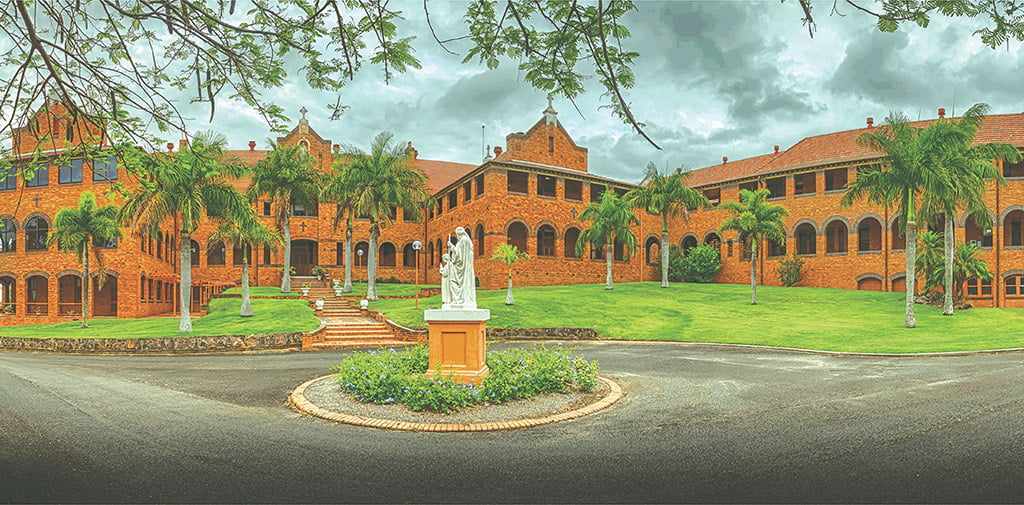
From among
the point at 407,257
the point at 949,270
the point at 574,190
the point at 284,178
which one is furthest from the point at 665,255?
the point at 284,178

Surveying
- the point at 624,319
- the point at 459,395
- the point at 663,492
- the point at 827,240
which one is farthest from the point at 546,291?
the point at 663,492

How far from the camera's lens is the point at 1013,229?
3238 cm

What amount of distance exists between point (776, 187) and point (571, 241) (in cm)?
A: 1381

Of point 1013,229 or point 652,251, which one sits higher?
point 1013,229

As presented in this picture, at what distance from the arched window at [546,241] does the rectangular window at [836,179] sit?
1686cm

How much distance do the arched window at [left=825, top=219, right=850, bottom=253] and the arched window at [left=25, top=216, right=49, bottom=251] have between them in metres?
44.4

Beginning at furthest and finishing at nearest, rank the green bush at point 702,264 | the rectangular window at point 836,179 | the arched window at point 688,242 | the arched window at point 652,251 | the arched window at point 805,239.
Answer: the arched window at point 688,242, the arched window at point 652,251, the green bush at point 702,264, the arched window at point 805,239, the rectangular window at point 836,179

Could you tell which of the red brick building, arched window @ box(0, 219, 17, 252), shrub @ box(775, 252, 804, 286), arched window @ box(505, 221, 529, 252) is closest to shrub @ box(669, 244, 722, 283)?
the red brick building

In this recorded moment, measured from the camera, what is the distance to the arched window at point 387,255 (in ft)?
147

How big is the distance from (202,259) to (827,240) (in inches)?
1589

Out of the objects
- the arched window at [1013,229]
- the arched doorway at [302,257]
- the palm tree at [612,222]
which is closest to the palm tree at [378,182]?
the palm tree at [612,222]

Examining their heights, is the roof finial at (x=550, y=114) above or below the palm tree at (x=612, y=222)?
above

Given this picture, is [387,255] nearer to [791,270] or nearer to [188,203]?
[188,203]

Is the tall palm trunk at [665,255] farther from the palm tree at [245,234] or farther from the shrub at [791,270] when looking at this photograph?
the palm tree at [245,234]
